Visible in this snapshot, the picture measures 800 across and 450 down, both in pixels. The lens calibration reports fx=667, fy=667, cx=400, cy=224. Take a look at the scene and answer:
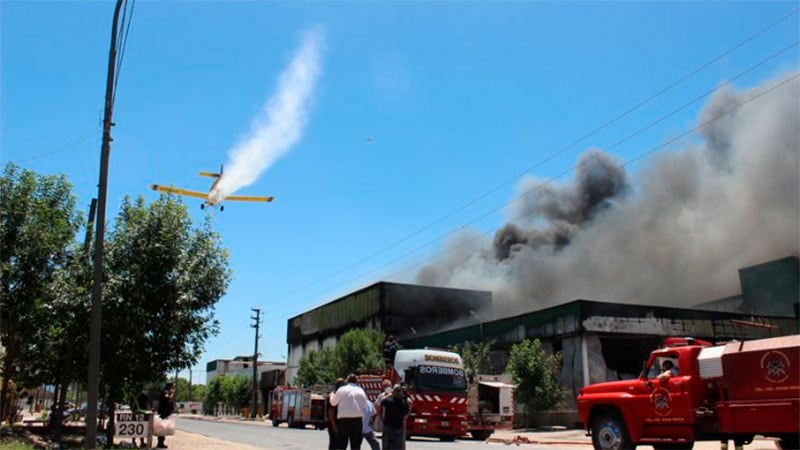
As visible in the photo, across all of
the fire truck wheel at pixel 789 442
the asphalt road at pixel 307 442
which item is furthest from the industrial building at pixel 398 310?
the fire truck wheel at pixel 789 442

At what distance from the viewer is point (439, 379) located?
77.6 ft

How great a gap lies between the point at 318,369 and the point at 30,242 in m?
39.3

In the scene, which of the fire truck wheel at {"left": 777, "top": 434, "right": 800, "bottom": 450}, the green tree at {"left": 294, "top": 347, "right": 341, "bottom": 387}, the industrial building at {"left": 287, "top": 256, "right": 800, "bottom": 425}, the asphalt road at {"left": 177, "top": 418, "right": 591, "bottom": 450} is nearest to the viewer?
the fire truck wheel at {"left": 777, "top": 434, "right": 800, "bottom": 450}

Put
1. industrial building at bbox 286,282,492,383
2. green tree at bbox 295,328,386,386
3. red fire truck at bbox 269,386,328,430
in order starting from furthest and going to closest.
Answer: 1. industrial building at bbox 286,282,492,383
2. green tree at bbox 295,328,386,386
3. red fire truck at bbox 269,386,328,430

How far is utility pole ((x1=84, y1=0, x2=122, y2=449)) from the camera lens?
1265cm

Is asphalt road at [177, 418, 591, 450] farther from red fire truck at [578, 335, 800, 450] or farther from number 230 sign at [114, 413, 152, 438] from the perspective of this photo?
red fire truck at [578, 335, 800, 450]

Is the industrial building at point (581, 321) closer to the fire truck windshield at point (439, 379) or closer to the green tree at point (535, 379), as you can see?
the green tree at point (535, 379)

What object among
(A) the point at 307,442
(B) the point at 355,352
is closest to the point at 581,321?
(A) the point at 307,442

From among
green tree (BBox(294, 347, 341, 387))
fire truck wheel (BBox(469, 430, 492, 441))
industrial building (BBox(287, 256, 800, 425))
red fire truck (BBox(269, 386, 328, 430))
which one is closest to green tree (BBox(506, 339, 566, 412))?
industrial building (BBox(287, 256, 800, 425))

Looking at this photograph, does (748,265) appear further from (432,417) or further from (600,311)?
(432,417)

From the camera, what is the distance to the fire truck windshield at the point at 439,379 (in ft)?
76.4

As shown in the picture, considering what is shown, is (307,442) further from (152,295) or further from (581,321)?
(581,321)

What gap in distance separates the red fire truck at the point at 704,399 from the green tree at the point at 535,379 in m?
20.4

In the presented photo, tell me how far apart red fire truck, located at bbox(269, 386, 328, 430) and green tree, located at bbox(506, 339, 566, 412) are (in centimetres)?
1034
